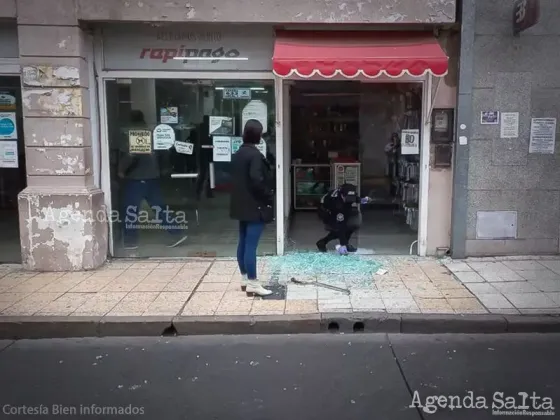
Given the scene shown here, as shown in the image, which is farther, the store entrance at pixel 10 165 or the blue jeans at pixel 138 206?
the blue jeans at pixel 138 206

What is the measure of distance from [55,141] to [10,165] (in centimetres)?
118

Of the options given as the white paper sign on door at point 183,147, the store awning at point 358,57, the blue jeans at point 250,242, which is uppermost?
the store awning at point 358,57

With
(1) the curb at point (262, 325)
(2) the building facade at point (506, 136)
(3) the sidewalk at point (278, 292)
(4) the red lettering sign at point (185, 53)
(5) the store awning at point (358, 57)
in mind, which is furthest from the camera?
(4) the red lettering sign at point (185, 53)

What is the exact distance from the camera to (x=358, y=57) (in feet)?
20.8

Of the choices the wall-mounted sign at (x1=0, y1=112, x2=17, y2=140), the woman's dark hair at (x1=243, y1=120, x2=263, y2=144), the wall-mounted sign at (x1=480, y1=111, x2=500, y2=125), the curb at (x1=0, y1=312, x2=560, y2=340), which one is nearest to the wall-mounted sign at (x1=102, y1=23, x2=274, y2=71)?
the wall-mounted sign at (x1=0, y1=112, x2=17, y2=140)

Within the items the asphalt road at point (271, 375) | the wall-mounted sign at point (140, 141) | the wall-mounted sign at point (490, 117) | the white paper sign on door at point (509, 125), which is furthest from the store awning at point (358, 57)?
the asphalt road at point (271, 375)

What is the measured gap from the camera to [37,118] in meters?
6.68

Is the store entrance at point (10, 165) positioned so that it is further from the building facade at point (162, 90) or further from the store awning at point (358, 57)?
the store awning at point (358, 57)

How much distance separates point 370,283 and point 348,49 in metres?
3.00

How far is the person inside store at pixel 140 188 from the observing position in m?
7.51

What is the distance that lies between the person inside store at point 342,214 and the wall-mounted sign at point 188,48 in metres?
2.08

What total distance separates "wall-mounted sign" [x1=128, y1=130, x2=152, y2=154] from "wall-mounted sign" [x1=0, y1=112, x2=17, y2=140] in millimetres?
1617

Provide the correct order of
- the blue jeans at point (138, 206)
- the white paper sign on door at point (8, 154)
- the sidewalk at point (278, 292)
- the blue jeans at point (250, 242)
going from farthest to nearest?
the blue jeans at point (138, 206) → the white paper sign on door at point (8, 154) → the blue jeans at point (250, 242) → the sidewalk at point (278, 292)

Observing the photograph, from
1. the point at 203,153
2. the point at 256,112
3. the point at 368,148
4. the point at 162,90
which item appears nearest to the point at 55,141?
the point at 162,90
